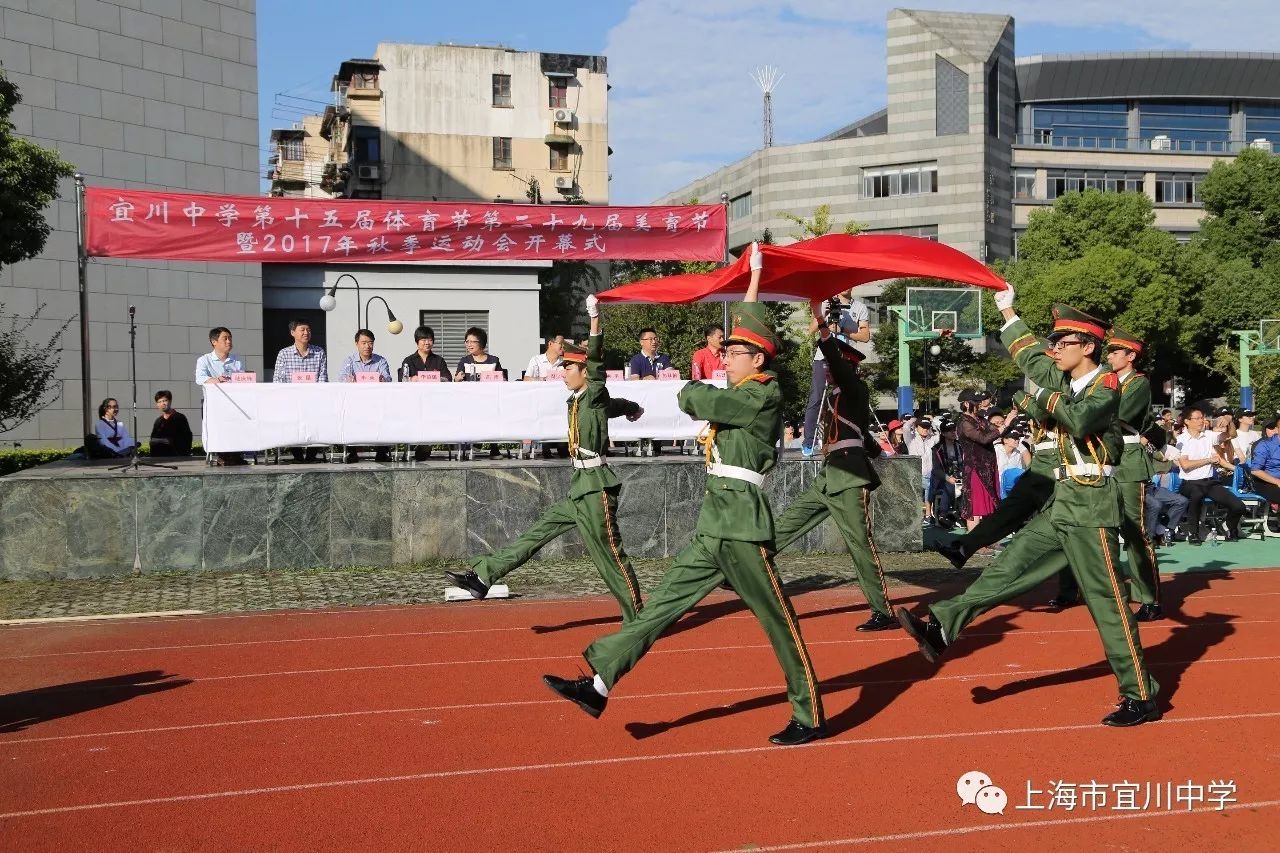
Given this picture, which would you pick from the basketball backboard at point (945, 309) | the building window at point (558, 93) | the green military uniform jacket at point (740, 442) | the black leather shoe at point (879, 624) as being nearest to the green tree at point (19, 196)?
the black leather shoe at point (879, 624)

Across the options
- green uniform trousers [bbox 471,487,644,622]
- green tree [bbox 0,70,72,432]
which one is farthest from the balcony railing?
green uniform trousers [bbox 471,487,644,622]

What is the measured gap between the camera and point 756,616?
6.16 m

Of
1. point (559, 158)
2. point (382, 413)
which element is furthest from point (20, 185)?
point (559, 158)

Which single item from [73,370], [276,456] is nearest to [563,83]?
[73,370]

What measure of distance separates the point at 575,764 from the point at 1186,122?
88451 millimetres

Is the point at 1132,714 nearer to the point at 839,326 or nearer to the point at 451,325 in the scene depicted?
the point at 839,326

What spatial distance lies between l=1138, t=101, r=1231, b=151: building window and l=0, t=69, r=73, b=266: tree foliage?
3068 inches

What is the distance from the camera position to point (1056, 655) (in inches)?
328

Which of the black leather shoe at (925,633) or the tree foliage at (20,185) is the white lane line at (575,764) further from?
the tree foliage at (20,185)

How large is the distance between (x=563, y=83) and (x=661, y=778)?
51.9m

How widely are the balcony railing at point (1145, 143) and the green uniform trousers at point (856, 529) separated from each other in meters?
68.3

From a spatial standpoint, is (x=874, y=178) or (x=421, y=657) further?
(x=874, y=178)

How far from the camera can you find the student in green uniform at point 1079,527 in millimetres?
6488

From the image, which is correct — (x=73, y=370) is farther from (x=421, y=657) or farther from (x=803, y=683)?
(x=803, y=683)
